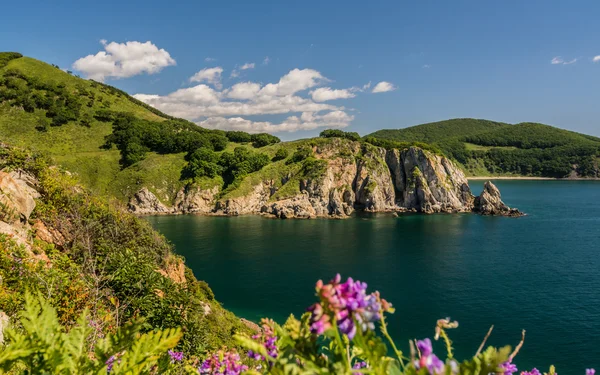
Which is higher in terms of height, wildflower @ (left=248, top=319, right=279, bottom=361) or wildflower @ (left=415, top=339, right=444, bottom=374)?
wildflower @ (left=415, top=339, right=444, bottom=374)

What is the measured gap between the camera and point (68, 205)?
1830cm

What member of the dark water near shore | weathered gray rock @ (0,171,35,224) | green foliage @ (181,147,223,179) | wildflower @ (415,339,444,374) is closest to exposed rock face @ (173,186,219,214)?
green foliage @ (181,147,223,179)

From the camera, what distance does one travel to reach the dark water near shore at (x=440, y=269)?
29266 mm

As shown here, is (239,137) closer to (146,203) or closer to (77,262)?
(146,203)

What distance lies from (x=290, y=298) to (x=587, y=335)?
2618cm

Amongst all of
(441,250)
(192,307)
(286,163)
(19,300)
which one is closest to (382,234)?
(441,250)

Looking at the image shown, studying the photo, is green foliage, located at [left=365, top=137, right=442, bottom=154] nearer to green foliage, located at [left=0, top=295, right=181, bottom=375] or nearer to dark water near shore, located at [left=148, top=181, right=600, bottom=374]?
dark water near shore, located at [left=148, top=181, right=600, bottom=374]

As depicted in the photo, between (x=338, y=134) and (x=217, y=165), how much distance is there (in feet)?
139

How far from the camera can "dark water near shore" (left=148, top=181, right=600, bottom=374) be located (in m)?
29.3

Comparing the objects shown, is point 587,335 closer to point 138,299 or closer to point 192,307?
point 192,307

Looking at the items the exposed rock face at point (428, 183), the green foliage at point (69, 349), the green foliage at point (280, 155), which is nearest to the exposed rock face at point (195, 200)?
the green foliage at point (280, 155)

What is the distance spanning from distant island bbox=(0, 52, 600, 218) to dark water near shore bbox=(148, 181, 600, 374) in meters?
12.7

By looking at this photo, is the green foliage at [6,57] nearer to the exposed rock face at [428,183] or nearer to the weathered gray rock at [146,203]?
the weathered gray rock at [146,203]

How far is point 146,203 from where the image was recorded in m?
91.6
